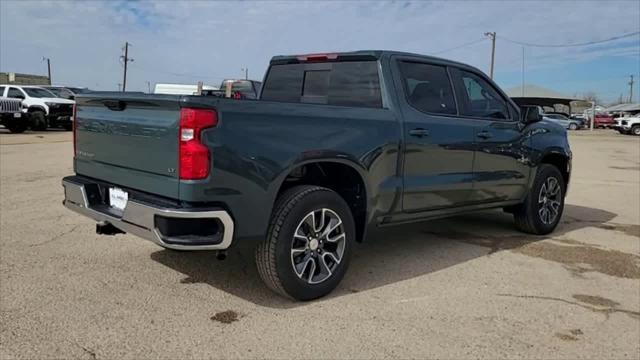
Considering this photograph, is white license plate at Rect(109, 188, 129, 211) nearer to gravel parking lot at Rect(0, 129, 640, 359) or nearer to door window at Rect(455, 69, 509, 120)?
gravel parking lot at Rect(0, 129, 640, 359)

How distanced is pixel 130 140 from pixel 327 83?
196 cm

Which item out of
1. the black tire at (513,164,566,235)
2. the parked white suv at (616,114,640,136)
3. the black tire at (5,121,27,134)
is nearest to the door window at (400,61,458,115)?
the black tire at (513,164,566,235)

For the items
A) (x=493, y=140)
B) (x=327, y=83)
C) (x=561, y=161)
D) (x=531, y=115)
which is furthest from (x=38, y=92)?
(x=493, y=140)

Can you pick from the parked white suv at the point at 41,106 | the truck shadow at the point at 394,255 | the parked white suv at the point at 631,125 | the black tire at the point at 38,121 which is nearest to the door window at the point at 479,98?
the truck shadow at the point at 394,255

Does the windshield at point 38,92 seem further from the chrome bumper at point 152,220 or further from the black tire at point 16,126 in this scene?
the chrome bumper at point 152,220

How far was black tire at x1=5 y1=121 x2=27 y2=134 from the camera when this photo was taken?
74.7ft

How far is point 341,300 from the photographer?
430 cm

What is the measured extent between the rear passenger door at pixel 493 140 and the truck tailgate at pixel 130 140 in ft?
9.87

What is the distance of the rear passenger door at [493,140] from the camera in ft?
18.6

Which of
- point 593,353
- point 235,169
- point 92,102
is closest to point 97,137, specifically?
point 92,102

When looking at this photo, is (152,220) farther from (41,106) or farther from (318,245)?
(41,106)

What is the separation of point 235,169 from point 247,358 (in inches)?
45.5

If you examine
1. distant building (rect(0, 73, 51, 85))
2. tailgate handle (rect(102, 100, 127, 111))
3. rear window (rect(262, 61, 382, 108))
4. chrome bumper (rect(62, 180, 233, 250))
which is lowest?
chrome bumper (rect(62, 180, 233, 250))

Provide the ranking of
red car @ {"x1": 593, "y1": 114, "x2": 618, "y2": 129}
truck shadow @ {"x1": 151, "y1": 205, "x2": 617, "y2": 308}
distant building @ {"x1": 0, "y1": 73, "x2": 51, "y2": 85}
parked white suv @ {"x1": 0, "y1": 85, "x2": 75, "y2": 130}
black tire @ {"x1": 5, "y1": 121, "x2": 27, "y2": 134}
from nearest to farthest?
truck shadow @ {"x1": 151, "y1": 205, "x2": 617, "y2": 308}, black tire @ {"x1": 5, "y1": 121, "x2": 27, "y2": 134}, parked white suv @ {"x1": 0, "y1": 85, "x2": 75, "y2": 130}, red car @ {"x1": 593, "y1": 114, "x2": 618, "y2": 129}, distant building @ {"x1": 0, "y1": 73, "x2": 51, "y2": 85}
